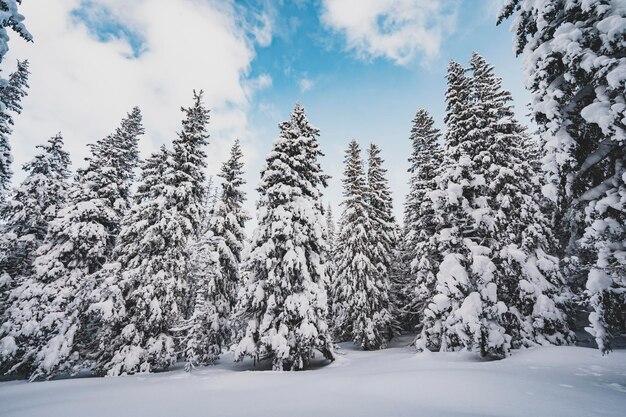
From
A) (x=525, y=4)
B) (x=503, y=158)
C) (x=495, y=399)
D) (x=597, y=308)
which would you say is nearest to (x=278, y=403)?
(x=495, y=399)

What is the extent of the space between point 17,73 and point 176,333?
68.1 feet

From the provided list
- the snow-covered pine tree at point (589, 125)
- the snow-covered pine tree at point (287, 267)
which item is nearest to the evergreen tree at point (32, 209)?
the snow-covered pine tree at point (287, 267)

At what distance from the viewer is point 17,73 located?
20609 mm

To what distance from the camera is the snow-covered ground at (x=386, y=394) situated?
20.9 feet

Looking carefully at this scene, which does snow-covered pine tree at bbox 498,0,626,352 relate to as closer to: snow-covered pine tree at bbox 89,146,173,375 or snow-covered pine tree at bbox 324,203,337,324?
snow-covered pine tree at bbox 324,203,337,324

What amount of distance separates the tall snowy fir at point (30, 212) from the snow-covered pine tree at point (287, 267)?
14749 mm

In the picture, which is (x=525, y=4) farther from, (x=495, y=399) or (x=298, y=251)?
(x=298, y=251)

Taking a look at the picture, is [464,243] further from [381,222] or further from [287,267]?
[381,222]

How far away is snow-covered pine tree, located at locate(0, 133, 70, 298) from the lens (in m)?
19.3

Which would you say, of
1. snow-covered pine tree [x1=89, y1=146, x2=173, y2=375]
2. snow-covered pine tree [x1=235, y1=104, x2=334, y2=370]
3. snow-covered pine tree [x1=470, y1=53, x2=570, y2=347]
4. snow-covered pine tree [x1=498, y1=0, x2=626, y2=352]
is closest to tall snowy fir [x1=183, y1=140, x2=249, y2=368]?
snow-covered pine tree [x1=89, y1=146, x2=173, y2=375]

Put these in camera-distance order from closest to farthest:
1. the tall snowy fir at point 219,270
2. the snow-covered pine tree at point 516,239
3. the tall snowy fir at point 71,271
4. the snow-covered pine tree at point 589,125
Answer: the snow-covered pine tree at point 589,125, the snow-covered pine tree at point 516,239, the tall snowy fir at point 71,271, the tall snowy fir at point 219,270

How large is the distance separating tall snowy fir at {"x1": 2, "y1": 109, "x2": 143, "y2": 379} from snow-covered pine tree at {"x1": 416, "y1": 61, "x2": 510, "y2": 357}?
60.5ft

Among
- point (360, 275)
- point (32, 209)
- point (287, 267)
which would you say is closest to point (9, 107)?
point (32, 209)

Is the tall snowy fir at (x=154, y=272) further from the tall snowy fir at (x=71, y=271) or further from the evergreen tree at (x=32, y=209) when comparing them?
the evergreen tree at (x=32, y=209)
